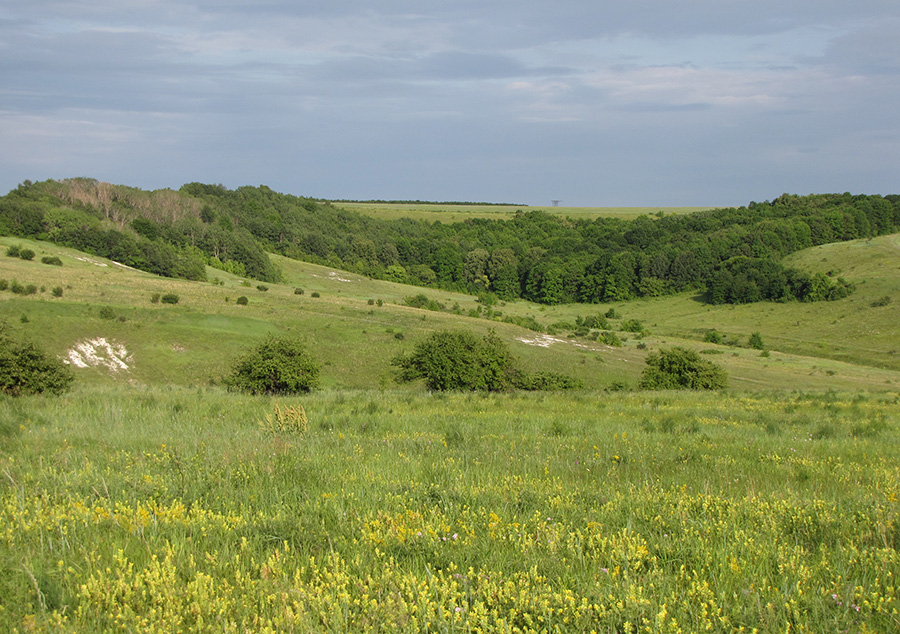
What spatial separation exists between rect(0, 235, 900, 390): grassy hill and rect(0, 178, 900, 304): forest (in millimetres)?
9999

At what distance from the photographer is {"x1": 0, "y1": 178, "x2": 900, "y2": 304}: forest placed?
340ft

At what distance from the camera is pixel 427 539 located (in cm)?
370

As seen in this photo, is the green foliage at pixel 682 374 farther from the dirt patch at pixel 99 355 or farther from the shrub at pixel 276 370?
the dirt patch at pixel 99 355

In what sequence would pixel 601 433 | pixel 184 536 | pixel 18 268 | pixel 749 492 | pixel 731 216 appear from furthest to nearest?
pixel 731 216 → pixel 18 268 → pixel 601 433 → pixel 749 492 → pixel 184 536

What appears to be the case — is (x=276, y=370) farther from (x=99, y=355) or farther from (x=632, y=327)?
(x=632, y=327)

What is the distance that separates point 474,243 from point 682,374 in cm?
15507

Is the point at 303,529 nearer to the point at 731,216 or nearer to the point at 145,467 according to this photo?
the point at 145,467

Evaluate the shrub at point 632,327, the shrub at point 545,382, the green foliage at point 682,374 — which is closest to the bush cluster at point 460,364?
the shrub at point 545,382

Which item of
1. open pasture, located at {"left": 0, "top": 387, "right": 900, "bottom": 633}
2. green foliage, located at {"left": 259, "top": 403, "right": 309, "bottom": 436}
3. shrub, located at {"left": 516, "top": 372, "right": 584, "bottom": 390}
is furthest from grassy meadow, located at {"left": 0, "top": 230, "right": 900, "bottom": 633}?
shrub, located at {"left": 516, "top": 372, "right": 584, "bottom": 390}

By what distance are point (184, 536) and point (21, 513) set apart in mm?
1129

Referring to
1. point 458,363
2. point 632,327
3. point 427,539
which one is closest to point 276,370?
point 458,363

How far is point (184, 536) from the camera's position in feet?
12.3

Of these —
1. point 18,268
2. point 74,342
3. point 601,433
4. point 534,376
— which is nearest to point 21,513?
point 601,433

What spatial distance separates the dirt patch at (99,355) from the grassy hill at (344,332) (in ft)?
1.66
